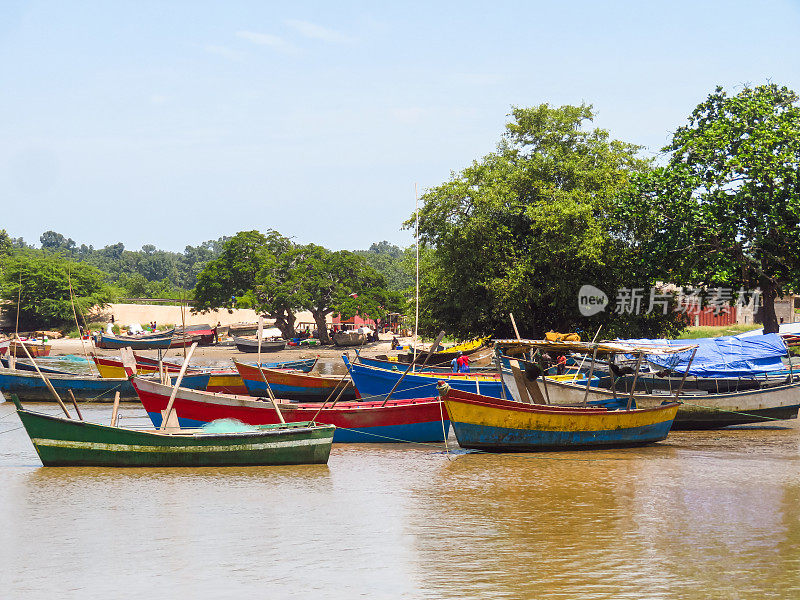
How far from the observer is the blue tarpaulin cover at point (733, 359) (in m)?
22.1

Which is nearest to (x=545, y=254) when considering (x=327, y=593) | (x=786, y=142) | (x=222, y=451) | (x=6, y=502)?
(x=786, y=142)

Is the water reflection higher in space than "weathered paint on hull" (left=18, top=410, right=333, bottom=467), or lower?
lower

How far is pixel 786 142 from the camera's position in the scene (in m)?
28.2

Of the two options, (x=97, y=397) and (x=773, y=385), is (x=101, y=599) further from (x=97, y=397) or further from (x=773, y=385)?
(x=97, y=397)

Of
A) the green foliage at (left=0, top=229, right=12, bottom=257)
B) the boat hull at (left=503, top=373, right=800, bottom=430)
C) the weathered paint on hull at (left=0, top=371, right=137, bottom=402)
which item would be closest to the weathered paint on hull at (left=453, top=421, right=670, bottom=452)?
the boat hull at (left=503, top=373, right=800, bottom=430)

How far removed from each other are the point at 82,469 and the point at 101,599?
769cm

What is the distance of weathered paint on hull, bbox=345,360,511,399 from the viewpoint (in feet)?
76.6

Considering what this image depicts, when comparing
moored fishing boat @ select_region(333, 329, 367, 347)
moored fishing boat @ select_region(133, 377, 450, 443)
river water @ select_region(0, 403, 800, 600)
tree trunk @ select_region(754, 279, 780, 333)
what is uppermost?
tree trunk @ select_region(754, 279, 780, 333)

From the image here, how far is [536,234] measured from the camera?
3469 cm

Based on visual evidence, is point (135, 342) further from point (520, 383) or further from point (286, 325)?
point (520, 383)

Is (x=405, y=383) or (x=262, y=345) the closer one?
(x=405, y=383)

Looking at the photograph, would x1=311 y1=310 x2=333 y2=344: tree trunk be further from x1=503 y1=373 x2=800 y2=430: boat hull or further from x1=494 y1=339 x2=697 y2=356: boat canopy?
x1=494 y1=339 x2=697 y2=356: boat canopy

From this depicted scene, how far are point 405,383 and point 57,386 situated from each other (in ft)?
41.1

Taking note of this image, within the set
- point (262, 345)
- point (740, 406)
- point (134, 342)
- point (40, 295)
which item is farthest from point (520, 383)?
point (40, 295)
